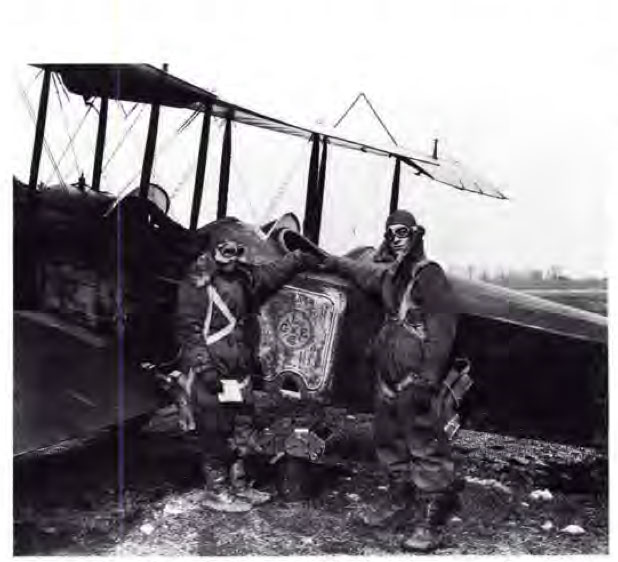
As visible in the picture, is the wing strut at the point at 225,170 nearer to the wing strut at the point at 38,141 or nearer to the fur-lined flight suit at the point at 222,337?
the fur-lined flight suit at the point at 222,337

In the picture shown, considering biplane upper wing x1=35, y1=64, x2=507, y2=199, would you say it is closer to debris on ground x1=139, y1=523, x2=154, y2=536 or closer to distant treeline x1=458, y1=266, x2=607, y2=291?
distant treeline x1=458, y1=266, x2=607, y2=291

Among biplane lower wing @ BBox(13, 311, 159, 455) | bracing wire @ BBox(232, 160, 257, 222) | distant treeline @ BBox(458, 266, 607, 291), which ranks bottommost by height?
biplane lower wing @ BBox(13, 311, 159, 455)

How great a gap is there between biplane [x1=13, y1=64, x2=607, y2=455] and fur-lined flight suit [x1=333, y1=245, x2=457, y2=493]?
0.17m

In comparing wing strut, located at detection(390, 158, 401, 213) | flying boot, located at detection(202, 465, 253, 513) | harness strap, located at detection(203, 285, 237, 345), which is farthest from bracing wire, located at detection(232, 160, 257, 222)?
A: flying boot, located at detection(202, 465, 253, 513)

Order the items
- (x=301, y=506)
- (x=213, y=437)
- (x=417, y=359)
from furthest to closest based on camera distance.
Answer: (x=213, y=437)
(x=301, y=506)
(x=417, y=359)

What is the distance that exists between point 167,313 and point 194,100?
1.24m

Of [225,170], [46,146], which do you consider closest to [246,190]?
[225,170]

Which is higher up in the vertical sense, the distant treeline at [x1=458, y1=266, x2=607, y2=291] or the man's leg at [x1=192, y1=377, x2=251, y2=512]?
the distant treeline at [x1=458, y1=266, x2=607, y2=291]

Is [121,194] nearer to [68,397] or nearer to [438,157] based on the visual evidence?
[68,397]

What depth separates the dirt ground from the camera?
421cm

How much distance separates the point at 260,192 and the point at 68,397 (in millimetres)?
1638

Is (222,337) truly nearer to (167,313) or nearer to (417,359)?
(167,313)

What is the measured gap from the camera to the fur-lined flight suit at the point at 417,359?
4.17 metres

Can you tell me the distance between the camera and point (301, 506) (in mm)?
4266
